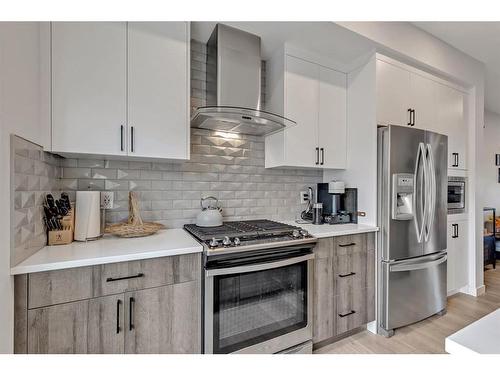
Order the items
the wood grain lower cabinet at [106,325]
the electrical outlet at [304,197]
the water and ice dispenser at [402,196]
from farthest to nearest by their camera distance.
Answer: the electrical outlet at [304,197] < the water and ice dispenser at [402,196] < the wood grain lower cabinet at [106,325]

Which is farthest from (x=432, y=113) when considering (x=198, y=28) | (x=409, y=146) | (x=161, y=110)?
(x=161, y=110)

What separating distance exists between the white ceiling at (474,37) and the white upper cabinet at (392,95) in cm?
52

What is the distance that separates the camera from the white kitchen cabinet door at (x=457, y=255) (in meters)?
2.65

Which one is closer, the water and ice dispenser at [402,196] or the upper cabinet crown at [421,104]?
the water and ice dispenser at [402,196]

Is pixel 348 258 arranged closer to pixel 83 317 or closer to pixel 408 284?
pixel 408 284

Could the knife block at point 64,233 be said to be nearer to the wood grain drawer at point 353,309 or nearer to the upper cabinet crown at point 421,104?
the wood grain drawer at point 353,309

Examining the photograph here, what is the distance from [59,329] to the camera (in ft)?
3.59

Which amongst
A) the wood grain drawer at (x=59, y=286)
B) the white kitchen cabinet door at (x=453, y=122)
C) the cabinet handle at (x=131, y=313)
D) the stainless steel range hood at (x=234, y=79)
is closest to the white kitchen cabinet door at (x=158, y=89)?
the stainless steel range hood at (x=234, y=79)

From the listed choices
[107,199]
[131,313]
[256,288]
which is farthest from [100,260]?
[256,288]

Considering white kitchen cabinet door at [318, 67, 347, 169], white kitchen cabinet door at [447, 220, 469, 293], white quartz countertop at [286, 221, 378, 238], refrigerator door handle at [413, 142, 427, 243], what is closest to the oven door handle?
white quartz countertop at [286, 221, 378, 238]

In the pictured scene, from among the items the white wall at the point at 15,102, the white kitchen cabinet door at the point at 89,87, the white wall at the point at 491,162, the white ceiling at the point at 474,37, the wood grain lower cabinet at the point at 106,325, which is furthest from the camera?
the white wall at the point at 491,162

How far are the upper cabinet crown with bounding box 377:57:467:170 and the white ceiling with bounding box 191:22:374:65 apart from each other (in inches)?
12.1

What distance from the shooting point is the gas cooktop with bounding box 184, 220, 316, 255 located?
1404 millimetres

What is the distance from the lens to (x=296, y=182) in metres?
2.50
